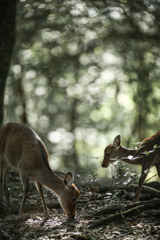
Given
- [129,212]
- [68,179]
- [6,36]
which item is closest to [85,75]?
[6,36]

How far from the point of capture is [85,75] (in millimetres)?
14383

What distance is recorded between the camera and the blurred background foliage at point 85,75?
939 cm

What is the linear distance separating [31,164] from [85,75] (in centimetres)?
1021

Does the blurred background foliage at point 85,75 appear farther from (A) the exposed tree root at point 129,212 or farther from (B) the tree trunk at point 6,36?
(A) the exposed tree root at point 129,212

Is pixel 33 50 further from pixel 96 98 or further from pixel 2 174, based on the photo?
pixel 2 174

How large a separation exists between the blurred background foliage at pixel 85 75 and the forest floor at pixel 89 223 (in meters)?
3.82

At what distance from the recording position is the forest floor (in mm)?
3551

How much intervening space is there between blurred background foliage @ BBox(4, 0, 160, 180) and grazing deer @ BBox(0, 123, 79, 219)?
3871mm

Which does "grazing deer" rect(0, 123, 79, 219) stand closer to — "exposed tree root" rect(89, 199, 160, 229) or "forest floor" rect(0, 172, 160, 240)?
"forest floor" rect(0, 172, 160, 240)

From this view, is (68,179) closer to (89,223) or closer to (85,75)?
(89,223)

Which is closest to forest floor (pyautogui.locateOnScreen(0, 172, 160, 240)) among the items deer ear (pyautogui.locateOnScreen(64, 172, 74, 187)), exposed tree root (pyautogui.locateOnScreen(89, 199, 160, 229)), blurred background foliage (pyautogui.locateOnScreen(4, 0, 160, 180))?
exposed tree root (pyautogui.locateOnScreen(89, 199, 160, 229))

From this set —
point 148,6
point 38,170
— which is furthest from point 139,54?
point 38,170

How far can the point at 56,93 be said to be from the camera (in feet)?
47.5

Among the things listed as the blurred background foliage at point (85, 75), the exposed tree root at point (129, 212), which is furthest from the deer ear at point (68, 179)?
the blurred background foliage at point (85, 75)
